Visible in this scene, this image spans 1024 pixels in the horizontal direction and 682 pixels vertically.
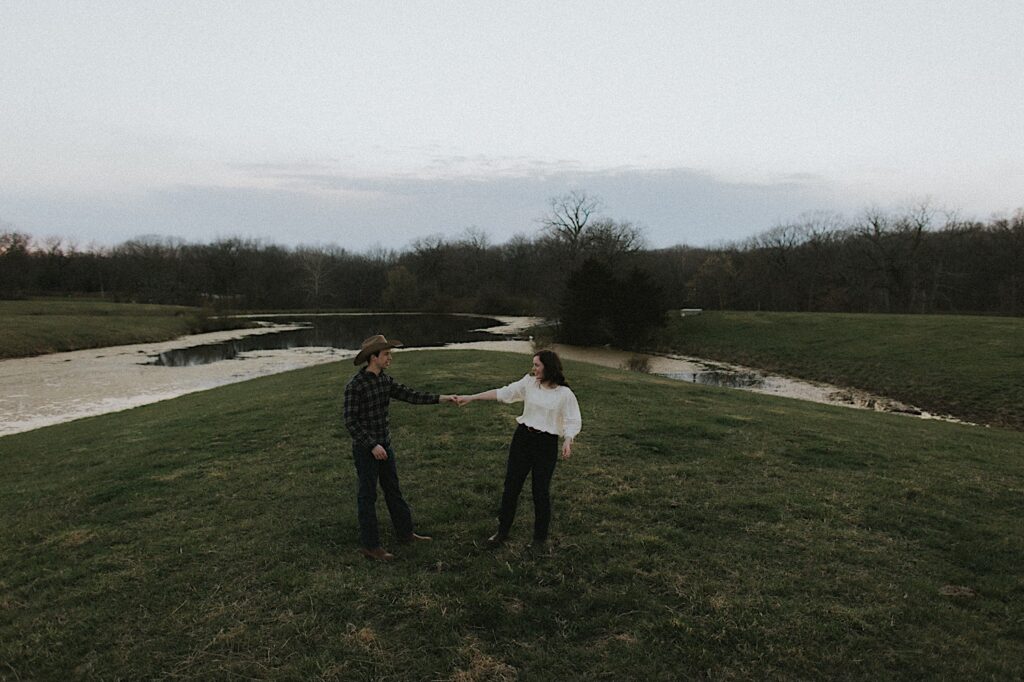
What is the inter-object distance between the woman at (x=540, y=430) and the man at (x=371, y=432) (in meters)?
0.99

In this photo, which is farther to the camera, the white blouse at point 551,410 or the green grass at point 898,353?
the green grass at point 898,353

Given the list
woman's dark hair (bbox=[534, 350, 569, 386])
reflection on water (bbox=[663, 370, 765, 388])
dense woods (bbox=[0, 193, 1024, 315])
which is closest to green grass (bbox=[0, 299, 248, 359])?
Result: dense woods (bbox=[0, 193, 1024, 315])

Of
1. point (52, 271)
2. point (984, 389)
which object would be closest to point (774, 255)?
point (984, 389)

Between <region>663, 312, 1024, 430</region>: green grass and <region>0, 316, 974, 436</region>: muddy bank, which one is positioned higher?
<region>663, 312, 1024, 430</region>: green grass

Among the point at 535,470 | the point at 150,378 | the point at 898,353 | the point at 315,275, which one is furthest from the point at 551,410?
the point at 315,275

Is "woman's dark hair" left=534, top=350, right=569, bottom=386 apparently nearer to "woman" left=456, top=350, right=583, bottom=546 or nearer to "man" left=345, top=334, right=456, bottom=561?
"woman" left=456, top=350, right=583, bottom=546

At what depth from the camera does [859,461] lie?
28.6 feet

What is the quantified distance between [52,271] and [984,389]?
4194 inches

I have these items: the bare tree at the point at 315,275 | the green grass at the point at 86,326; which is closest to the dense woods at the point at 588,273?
the bare tree at the point at 315,275

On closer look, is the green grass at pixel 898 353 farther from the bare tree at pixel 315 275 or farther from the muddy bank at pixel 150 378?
the bare tree at pixel 315 275

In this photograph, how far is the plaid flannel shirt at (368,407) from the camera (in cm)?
525

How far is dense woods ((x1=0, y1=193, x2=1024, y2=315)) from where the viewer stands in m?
50.2

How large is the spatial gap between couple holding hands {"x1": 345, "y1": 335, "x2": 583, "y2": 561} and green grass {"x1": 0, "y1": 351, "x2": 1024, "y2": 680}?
367mm

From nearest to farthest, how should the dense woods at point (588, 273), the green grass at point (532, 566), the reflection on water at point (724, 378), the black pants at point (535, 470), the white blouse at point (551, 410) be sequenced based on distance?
the green grass at point (532, 566) < the white blouse at point (551, 410) < the black pants at point (535, 470) < the reflection on water at point (724, 378) < the dense woods at point (588, 273)
